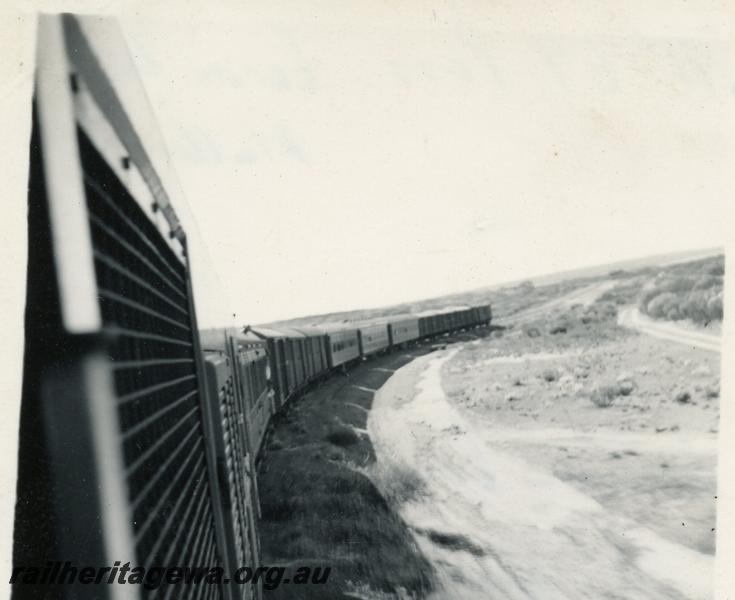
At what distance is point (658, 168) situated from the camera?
6.81 m

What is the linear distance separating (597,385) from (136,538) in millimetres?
9571

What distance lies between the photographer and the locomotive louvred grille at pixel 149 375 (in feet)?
4.94

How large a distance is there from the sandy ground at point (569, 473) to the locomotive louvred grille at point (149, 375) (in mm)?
4442

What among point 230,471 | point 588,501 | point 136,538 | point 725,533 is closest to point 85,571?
point 136,538

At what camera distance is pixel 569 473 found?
25.8ft

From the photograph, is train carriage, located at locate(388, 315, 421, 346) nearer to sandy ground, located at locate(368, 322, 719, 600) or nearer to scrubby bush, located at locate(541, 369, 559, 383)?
sandy ground, located at locate(368, 322, 719, 600)

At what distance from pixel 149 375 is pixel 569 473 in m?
7.53

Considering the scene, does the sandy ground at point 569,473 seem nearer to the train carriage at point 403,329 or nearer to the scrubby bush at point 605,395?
the scrubby bush at point 605,395

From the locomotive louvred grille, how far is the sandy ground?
444 centimetres

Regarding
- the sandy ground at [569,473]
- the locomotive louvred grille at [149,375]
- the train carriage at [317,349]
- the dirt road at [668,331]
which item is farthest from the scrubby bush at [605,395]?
the train carriage at [317,349]

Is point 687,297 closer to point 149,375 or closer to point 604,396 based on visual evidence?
point 604,396

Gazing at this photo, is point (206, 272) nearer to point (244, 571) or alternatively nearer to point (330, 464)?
point (244, 571)

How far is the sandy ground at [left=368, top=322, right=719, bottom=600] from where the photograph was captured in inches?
234

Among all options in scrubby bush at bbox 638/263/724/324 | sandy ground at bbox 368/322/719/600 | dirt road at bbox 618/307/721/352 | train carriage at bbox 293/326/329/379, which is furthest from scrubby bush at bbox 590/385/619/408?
train carriage at bbox 293/326/329/379
